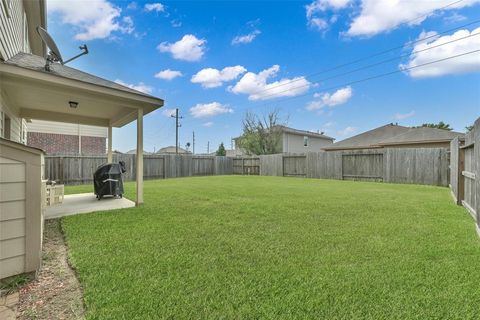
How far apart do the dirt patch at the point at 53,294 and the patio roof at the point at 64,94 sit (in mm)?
2852

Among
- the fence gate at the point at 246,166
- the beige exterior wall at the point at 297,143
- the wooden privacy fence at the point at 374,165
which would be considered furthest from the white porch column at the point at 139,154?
the beige exterior wall at the point at 297,143

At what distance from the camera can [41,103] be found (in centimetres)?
618

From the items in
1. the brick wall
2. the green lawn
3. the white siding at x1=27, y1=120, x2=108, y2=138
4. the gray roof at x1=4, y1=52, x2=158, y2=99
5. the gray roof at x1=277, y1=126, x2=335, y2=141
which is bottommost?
the green lawn

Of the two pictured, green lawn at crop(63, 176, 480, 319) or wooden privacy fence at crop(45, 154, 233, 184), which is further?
wooden privacy fence at crop(45, 154, 233, 184)

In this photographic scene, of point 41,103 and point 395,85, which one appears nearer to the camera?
point 41,103

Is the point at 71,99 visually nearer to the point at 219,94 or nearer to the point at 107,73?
the point at 107,73

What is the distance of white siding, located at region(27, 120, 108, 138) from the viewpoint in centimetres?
1647

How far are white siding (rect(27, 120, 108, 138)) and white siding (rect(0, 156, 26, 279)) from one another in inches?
635

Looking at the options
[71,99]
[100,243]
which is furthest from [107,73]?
[100,243]

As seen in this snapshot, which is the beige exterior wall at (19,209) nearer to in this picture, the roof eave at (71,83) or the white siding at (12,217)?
the white siding at (12,217)

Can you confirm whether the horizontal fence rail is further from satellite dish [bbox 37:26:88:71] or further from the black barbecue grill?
satellite dish [bbox 37:26:88:71]

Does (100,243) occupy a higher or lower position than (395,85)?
lower

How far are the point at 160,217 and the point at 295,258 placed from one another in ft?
9.31

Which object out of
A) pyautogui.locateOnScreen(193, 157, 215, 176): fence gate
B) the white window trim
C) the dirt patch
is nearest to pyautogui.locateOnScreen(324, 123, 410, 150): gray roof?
the white window trim
